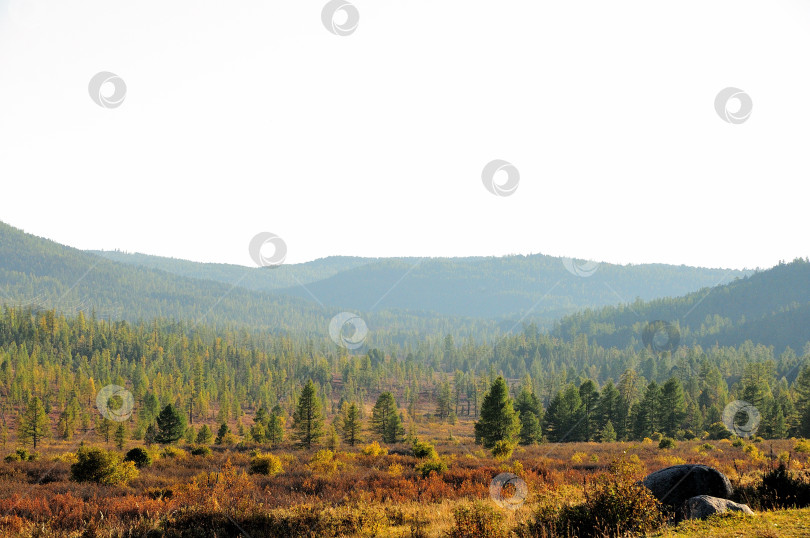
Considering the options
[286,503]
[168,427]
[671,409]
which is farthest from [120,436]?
[671,409]

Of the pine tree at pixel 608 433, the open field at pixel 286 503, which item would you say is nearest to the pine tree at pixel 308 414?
the open field at pixel 286 503

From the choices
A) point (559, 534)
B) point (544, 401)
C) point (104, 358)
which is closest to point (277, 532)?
point (559, 534)

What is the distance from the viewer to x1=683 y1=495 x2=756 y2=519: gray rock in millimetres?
10906

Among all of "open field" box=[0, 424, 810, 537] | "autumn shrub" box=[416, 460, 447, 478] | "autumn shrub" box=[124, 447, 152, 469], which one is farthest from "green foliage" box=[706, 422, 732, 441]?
"autumn shrub" box=[124, 447, 152, 469]

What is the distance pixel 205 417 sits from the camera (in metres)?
121

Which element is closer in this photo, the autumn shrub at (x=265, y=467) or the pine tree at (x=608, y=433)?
the autumn shrub at (x=265, y=467)

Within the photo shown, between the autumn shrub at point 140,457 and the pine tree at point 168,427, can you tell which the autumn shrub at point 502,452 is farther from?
the pine tree at point 168,427

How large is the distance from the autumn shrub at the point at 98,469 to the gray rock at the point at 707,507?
2334 cm

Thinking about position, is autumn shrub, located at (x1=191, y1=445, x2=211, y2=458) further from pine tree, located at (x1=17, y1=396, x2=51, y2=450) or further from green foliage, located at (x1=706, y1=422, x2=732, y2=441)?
green foliage, located at (x1=706, y1=422, x2=732, y2=441)

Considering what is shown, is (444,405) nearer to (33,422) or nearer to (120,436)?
(120,436)

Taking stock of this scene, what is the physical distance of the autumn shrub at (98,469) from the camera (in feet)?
75.9

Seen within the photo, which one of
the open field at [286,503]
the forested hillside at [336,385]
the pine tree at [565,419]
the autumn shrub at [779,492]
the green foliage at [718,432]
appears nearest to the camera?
the autumn shrub at [779,492]

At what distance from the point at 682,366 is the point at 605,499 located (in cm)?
14008

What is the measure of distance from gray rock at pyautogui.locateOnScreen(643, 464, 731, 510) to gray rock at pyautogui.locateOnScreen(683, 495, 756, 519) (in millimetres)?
1198
